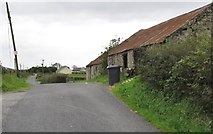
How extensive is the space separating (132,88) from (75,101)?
338 centimetres

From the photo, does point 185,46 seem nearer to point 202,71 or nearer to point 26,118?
point 202,71

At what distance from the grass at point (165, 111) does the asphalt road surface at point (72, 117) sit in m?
0.38

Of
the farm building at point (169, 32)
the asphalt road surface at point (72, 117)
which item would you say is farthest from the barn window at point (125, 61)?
the asphalt road surface at point (72, 117)

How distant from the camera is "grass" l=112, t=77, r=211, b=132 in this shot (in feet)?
35.2

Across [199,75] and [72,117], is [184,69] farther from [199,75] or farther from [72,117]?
[72,117]

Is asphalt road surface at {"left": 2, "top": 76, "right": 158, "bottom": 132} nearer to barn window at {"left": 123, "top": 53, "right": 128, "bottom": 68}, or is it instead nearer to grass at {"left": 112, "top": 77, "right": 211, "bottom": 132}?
grass at {"left": 112, "top": 77, "right": 211, "bottom": 132}

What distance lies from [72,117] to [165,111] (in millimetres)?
3012

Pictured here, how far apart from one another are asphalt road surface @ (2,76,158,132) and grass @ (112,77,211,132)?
0.38m

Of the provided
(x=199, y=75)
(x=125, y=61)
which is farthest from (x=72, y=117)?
(x=125, y=61)

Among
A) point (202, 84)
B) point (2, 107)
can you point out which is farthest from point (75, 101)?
point (202, 84)

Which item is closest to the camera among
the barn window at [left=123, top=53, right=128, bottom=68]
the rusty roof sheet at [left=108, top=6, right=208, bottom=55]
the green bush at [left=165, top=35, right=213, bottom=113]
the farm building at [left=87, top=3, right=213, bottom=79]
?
the green bush at [left=165, top=35, right=213, bottom=113]

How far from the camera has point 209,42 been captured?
34.5 ft

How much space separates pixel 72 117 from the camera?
12938 millimetres

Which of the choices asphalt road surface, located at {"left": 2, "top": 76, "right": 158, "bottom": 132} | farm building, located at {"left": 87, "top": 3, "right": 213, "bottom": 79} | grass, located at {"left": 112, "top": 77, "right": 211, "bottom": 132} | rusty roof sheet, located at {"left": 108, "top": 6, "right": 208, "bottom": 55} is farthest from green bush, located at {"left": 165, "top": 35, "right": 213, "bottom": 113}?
rusty roof sheet, located at {"left": 108, "top": 6, "right": 208, "bottom": 55}
